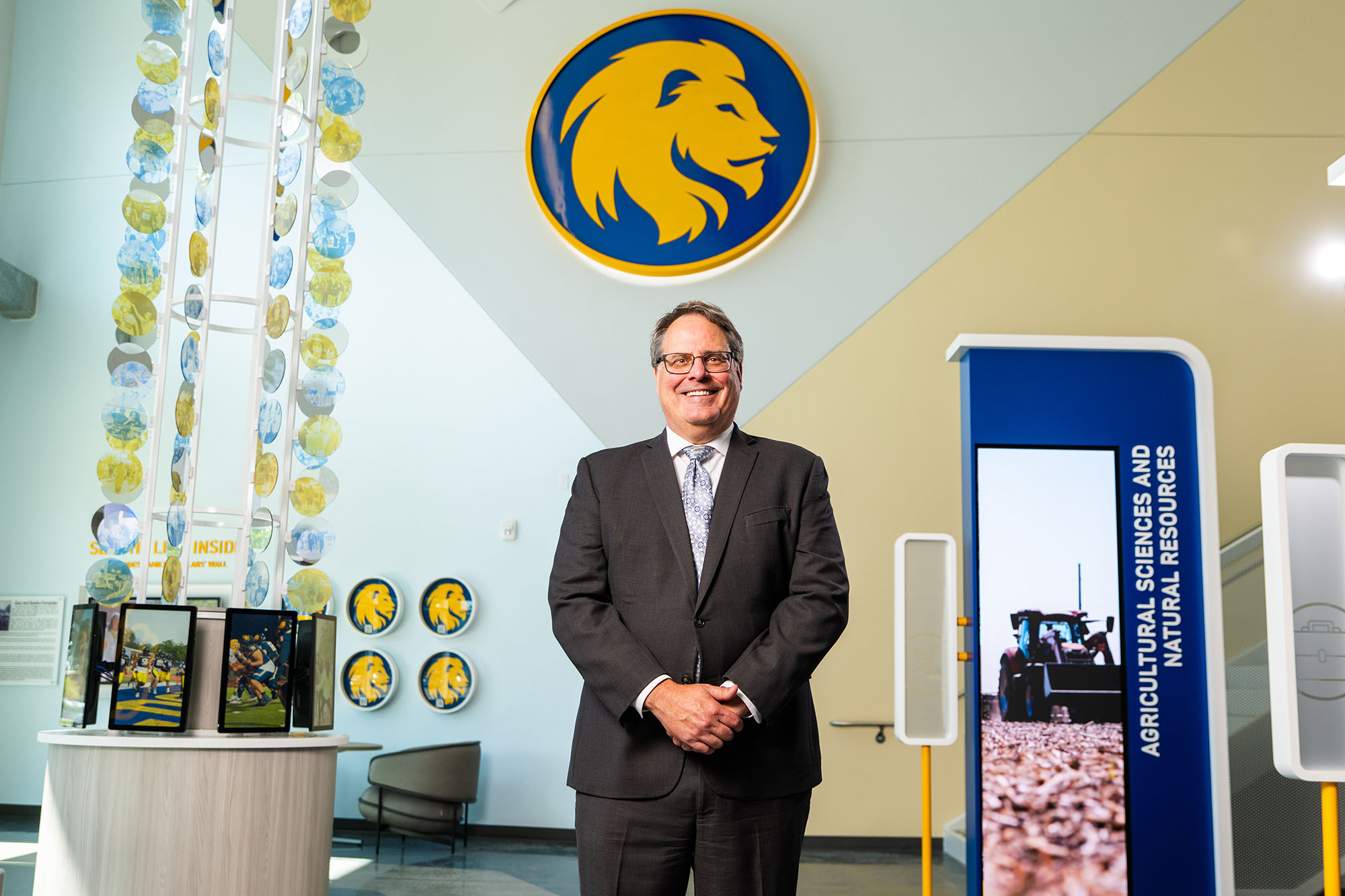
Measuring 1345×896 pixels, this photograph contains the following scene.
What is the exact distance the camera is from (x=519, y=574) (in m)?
6.27

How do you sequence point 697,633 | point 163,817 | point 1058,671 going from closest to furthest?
1. point 697,633
2. point 163,817
3. point 1058,671

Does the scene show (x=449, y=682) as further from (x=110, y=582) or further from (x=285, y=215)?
(x=285, y=215)

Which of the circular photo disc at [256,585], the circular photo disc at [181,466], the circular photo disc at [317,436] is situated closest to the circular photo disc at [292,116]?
the circular photo disc at [317,436]

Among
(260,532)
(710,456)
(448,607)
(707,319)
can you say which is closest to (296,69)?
(260,532)

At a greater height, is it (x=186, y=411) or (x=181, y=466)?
(x=186, y=411)

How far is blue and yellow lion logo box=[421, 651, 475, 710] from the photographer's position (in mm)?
6156

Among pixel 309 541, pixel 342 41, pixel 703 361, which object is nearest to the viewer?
pixel 703 361

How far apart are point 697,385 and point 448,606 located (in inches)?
181

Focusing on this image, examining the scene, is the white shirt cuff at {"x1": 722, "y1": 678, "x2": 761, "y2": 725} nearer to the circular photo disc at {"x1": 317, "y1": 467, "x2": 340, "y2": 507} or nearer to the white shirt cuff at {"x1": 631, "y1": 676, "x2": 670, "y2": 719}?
the white shirt cuff at {"x1": 631, "y1": 676, "x2": 670, "y2": 719}

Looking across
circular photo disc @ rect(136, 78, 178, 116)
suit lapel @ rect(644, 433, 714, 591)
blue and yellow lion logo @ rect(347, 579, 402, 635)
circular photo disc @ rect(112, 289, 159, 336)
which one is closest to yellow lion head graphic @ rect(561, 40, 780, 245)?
blue and yellow lion logo @ rect(347, 579, 402, 635)

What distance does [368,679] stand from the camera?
245 inches

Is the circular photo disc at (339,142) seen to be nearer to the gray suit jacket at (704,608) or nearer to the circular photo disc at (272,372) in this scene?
the circular photo disc at (272,372)

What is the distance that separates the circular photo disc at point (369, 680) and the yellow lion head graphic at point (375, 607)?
17 cm

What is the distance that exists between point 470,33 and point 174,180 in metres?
3.82
